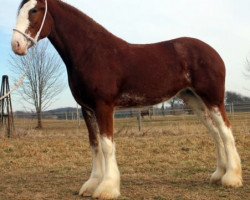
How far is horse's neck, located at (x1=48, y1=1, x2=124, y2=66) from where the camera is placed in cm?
579

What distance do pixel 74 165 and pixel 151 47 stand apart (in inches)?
162

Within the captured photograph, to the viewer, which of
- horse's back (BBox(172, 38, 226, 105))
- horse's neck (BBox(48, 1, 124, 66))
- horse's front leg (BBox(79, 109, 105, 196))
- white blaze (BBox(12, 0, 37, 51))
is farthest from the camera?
horse's back (BBox(172, 38, 226, 105))

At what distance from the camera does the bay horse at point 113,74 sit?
5598mm

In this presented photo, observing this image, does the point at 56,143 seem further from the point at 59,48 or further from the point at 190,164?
the point at 59,48

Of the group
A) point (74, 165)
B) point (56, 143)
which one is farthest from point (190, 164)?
point (56, 143)

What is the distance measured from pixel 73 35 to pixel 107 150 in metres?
1.75

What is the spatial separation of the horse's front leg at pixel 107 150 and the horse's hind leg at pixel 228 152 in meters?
1.80

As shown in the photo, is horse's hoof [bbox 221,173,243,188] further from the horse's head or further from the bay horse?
the horse's head

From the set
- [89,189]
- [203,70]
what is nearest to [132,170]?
[89,189]

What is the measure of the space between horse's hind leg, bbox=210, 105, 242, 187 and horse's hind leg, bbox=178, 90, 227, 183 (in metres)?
0.20

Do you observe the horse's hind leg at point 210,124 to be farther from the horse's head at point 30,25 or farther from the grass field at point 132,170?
the horse's head at point 30,25

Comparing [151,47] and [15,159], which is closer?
[151,47]

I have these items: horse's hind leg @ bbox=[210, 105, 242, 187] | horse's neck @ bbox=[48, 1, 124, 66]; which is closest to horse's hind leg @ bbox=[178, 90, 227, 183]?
horse's hind leg @ bbox=[210, 105, 242, 187]

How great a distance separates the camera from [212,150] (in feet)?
34.6
